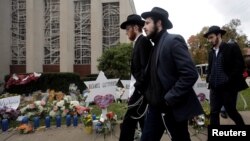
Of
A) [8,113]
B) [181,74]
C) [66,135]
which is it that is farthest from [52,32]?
[181,74]

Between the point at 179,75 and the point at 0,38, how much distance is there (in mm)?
40066

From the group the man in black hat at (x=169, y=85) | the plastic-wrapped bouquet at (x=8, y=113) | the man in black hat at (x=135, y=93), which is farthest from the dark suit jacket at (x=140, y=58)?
the plastic-wrapped bouquet at (x=8, y=113)

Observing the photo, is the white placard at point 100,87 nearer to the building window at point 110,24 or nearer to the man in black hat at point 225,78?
the man in black hat at point 225,78

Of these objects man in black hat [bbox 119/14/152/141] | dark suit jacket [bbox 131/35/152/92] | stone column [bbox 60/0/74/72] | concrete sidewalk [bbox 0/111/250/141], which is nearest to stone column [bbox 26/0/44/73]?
stone column [bbox 60/0/74/72]

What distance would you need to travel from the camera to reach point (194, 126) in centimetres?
613

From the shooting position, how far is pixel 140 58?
12.9 ft

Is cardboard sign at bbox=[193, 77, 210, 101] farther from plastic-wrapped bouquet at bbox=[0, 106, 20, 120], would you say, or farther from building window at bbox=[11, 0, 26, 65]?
building window at bbox=[11, 0, 26, 65]

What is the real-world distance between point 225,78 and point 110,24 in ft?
114

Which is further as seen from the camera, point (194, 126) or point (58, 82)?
point (58, 82)

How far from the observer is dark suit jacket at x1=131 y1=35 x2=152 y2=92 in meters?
3.79

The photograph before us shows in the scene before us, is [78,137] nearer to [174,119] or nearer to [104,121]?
[104,121]

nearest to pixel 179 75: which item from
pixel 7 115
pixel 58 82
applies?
pixel 7 115

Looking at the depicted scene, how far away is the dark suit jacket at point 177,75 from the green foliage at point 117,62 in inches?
914

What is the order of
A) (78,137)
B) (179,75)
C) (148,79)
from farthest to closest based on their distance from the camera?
1. (78,137)
2. (148,79)
3. (179,75)
